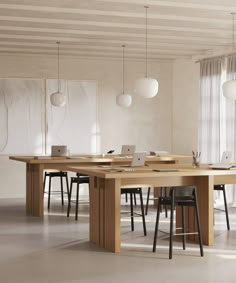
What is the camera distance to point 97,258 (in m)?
5.57

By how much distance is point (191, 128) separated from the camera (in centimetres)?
1118

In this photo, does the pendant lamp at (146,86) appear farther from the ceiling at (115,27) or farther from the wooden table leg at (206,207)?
the wooden table leg at (206,207)

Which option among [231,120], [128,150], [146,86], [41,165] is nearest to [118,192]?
[146,86]

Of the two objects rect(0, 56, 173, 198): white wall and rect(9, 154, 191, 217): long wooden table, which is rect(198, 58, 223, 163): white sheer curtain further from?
rect(9, 154, 191, 217): long wooden table

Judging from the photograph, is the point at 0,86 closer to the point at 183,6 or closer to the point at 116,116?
the point at 116,116

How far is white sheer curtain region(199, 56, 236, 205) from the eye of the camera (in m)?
9.59

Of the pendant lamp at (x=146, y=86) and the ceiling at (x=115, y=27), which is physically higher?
the ceiling at (x=115, y=27)

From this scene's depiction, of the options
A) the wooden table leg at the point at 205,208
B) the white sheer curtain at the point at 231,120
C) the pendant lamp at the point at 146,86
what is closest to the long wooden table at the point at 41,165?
the white sheer curtain at the point at 231,120

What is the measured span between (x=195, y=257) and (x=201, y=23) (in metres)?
3.51

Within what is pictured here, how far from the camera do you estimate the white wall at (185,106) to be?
434 inches

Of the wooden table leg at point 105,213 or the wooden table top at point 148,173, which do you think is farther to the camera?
the wooden table leg at point 105,213

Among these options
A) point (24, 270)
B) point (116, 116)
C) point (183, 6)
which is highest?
point (183, 6)

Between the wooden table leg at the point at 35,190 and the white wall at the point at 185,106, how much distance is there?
3530 millimetres

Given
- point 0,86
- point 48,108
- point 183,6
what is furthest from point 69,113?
point 183,6
